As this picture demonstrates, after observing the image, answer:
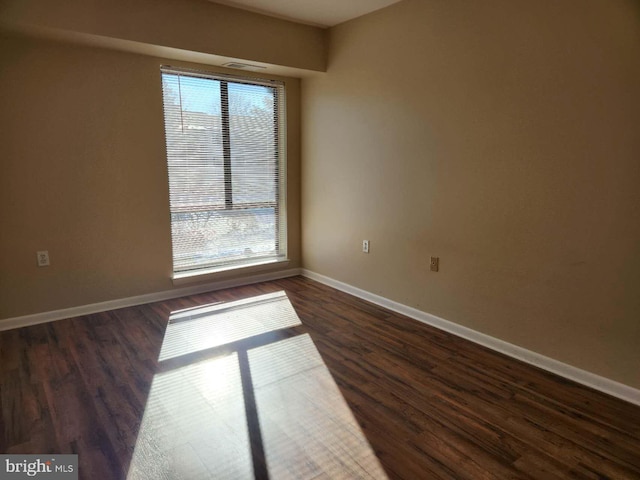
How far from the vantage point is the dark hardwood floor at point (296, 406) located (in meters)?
1.74

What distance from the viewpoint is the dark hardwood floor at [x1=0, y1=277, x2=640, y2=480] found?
5.72 ft

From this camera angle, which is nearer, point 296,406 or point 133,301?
point 296,406

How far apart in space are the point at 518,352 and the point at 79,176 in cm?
346

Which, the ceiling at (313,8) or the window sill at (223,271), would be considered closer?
the ceiling at (313,8)

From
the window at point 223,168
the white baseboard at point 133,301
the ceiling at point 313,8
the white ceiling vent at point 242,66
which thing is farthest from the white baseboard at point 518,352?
the ceiling at point 313,8

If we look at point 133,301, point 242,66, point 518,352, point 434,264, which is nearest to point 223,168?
point 242,66

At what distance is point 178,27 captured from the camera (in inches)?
123

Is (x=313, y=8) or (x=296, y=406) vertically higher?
(x=313, y=8)

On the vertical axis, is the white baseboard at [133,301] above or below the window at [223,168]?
below

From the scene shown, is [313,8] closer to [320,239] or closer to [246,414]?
[320,239]

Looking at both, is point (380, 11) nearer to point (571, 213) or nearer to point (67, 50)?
point (571, 213)

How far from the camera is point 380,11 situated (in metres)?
3.32

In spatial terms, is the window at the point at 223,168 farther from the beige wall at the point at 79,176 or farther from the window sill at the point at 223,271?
the beige wall at the point at 79,176

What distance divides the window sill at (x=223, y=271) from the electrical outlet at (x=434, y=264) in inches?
73.1
